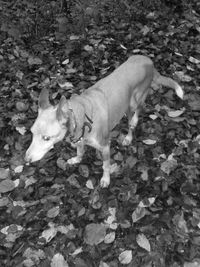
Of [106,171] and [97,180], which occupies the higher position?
[106,171]

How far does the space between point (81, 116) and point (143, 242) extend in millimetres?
1634

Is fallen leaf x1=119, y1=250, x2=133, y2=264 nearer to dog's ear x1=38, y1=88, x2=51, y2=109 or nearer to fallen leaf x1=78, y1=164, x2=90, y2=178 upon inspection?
fallen leaf x1=78, y1=164, x2=90, y2=178

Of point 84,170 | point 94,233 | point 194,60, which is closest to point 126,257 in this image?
point 94,233

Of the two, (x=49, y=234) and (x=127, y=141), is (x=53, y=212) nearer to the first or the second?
(x=49, y=234)

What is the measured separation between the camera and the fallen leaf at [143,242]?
3897mm

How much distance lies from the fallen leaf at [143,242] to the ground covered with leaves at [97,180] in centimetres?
1

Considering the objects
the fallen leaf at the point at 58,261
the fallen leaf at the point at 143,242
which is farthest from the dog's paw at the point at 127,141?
the fallen leaf at the point at 58,261

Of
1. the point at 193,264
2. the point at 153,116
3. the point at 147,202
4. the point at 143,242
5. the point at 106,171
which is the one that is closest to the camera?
the point at 193,264

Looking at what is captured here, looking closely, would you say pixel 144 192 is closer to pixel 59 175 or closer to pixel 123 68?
pixel 59 175

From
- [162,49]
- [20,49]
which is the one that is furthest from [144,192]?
[20,49]

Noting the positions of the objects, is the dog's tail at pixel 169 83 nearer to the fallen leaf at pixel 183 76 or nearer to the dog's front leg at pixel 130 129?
the dog's front leg at pixel 130 129

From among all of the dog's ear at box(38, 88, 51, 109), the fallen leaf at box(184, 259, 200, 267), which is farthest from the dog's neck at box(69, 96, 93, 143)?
the fallen leaf at box(184, 259, 200, 267)

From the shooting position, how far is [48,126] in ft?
11.7

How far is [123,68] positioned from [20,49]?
10.0ft
